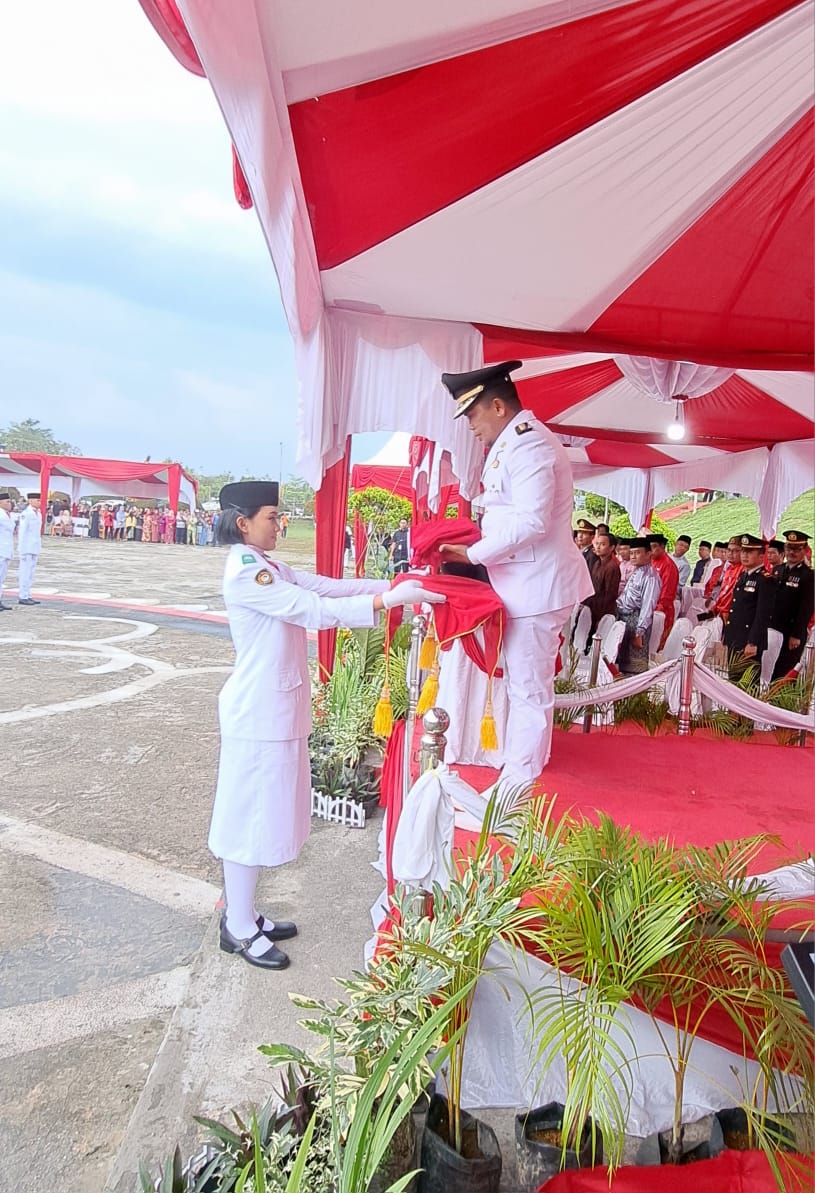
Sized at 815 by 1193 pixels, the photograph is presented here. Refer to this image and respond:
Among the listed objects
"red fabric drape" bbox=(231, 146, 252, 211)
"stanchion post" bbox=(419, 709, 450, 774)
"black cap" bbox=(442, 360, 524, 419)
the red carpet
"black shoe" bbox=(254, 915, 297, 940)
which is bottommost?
"black shoe" bbox=(254, 915, 297, 940)

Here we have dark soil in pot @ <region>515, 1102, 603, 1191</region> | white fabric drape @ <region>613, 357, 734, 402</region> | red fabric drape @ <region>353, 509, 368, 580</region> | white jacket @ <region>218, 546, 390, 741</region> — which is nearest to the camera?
dark soil in pot @ <region>515, 1102, 603, 1191</region>

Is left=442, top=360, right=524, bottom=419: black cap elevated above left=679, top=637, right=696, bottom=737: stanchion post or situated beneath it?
elevated above

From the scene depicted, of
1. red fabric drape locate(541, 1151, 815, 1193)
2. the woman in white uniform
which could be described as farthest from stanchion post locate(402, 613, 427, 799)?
red fabric drape locate(541, 1151, 815, 1193)

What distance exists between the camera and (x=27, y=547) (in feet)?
34.4

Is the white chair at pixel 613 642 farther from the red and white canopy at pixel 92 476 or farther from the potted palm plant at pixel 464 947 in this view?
the red and white canopy at pixel 92 476

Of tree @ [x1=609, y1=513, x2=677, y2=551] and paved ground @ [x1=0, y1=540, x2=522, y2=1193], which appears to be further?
tree @ [x1=609, y1=513, x2=677, y2=551]

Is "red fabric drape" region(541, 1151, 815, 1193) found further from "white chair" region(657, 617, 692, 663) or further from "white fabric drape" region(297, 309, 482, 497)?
"white chair" region(657, 617, 692, 663)

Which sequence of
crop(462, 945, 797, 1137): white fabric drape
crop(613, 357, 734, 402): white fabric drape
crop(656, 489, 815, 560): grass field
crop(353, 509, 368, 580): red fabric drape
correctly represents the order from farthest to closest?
1. crop(656, 489, 815, 560): grass field
2. crop(353, 509, 368, 580): red fabric drape
3. crop(613, 357, 734, 402): white fabric drape
4. crop(462, 945, 797, 1137): white fabric drape

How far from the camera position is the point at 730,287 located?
3260 millimetres

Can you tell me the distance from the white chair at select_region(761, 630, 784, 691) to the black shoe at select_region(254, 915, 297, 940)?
179 inches

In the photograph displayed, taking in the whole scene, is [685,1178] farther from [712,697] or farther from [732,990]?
[712,697]

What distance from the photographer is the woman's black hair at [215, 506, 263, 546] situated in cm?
239

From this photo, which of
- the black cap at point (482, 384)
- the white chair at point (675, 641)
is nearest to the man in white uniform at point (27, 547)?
the white chair at point (675, 641)

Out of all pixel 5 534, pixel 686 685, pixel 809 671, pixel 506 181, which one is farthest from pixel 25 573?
pixel 809 671
